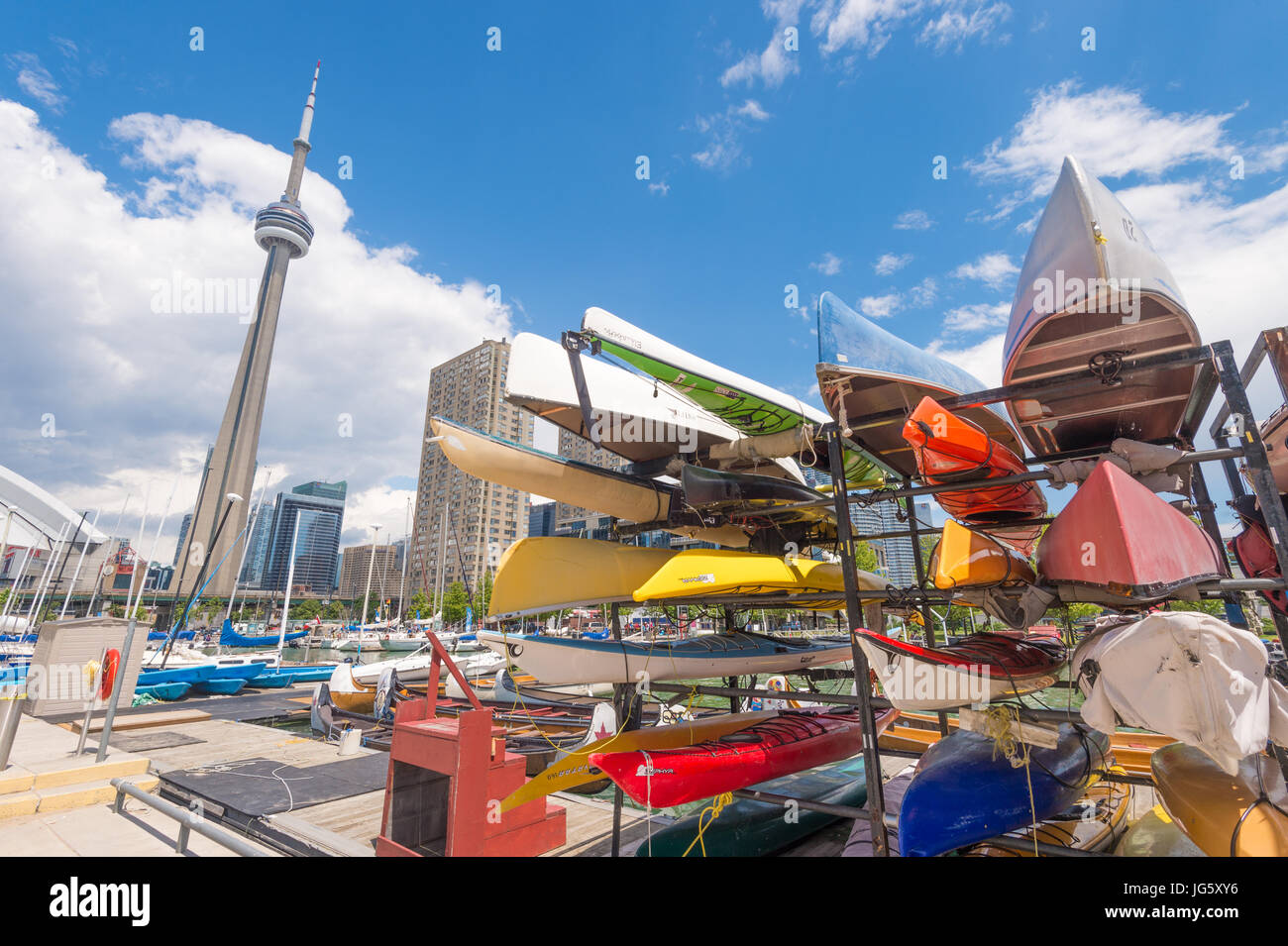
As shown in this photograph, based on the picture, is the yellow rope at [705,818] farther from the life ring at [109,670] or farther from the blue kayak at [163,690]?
the blue kayak at [163,690]

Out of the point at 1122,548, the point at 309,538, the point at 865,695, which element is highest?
the point at 309,538

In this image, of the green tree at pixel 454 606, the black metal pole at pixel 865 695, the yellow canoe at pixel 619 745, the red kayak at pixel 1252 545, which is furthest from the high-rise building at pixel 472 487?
the red kayak at pixel 1252 545

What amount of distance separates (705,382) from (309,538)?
148479mm

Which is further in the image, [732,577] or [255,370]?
[255,370]

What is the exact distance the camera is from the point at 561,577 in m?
5.76

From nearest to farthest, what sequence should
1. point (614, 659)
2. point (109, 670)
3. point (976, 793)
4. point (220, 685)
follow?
point (976, 793) → point (614, 659) → point (109, 670) → point (220, 685)

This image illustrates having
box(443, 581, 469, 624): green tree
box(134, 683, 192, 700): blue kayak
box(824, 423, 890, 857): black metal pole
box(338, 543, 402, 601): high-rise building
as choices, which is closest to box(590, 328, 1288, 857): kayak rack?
box(824, 423, 890, 857): black metal pole

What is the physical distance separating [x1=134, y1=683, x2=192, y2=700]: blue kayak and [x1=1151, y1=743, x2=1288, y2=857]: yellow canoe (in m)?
24.9

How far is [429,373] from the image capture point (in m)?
96.3

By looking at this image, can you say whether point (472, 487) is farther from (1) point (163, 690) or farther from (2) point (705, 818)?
(2) point (705, 818)

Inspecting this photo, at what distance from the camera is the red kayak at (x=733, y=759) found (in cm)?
479

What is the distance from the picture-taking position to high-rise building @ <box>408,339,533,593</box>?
258ft

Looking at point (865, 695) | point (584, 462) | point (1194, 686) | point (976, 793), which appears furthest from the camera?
point (584, 462)

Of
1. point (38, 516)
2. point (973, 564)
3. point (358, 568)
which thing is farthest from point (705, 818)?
point (358, 568)
